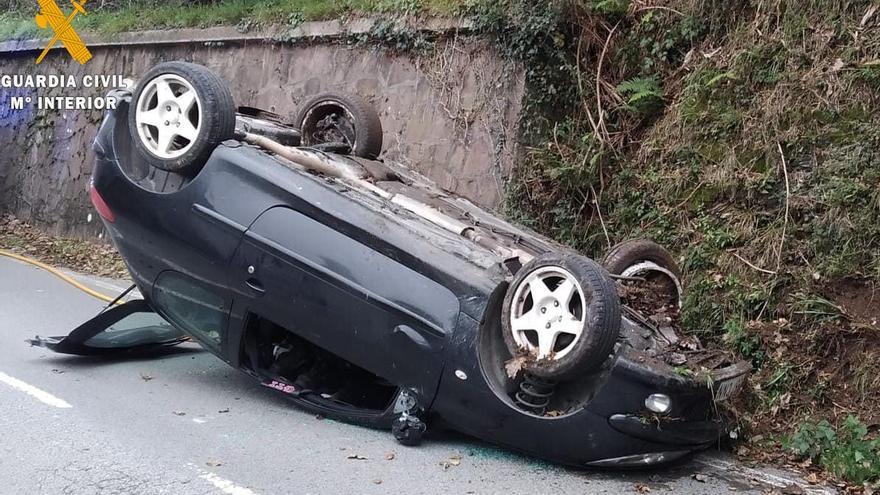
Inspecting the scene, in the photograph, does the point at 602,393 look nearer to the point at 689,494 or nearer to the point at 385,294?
the point at 689,494

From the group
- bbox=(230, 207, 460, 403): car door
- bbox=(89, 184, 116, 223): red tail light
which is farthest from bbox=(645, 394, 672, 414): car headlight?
bbox=(89, 184, 116, 223): red tail light

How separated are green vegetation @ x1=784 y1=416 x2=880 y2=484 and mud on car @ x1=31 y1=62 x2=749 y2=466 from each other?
2.30 ft

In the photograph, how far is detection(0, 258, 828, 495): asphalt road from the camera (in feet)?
13.7

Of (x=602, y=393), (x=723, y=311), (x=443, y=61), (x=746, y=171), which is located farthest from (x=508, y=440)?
(x=443, y=61)

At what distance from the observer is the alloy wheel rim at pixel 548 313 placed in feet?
13.5

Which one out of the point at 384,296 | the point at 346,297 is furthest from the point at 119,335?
the point at 384,296

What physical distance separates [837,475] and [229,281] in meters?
3.76

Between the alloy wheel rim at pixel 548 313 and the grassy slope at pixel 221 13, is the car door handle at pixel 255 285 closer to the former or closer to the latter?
the alloy wheel rim at pixel 548 313

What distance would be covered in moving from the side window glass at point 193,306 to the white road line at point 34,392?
88 centimetres

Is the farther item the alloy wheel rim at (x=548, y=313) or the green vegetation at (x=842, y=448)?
the green vegetation at (x=842, y=448)

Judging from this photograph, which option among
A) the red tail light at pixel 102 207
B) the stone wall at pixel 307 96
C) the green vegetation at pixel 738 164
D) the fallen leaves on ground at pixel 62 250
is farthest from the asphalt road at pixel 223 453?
the fallen leaves on ground at pixel 62 250

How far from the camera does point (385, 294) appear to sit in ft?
15.0

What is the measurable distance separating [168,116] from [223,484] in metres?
2.47

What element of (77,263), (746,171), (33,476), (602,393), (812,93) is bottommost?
(77,263)
